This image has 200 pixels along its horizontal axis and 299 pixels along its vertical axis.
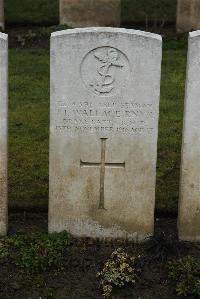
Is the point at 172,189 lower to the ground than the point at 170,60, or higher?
lower

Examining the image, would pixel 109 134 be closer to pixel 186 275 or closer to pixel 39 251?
pixel 39 251

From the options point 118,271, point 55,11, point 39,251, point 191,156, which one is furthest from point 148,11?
point 118,271

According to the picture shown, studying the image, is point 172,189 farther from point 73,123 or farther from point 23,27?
point 23,27

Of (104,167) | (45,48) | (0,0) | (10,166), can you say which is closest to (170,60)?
(45,48)

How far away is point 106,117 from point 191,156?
0.86 metres

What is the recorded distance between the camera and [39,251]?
663 centimetres

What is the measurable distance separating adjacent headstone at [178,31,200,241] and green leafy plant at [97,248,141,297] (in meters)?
0.67

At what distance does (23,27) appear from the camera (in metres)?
15.5

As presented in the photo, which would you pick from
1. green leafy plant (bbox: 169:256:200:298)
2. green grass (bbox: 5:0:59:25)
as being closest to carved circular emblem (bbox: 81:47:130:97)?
green leafy plant (bbox: 169:256:200:298)

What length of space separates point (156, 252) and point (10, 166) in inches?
101

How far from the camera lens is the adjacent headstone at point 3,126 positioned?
6512 mm

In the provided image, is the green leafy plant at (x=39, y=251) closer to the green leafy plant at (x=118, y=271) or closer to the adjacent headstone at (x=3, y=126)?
the adjacent headstone at (x=3, y=126)

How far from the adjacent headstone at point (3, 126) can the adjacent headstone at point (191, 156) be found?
5.26ft

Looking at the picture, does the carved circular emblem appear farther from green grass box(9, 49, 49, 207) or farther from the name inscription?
green grass box(9, 49, 49, 207)
